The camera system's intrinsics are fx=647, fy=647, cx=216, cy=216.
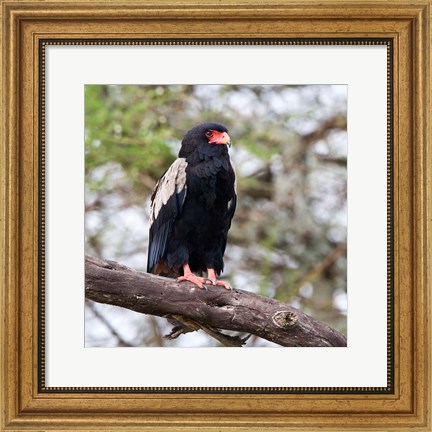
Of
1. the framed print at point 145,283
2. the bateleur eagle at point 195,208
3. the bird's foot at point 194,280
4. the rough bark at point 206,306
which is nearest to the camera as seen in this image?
the framed print at point 145,283

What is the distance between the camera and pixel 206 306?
3488mm

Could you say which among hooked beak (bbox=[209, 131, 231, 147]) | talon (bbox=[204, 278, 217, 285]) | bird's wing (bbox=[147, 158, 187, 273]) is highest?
hooked beak (bbox=[209, 131, 231, 147])

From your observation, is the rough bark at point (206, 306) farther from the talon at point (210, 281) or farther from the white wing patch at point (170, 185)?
the white wing patch at point (170, 185)

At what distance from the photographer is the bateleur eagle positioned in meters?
3.74

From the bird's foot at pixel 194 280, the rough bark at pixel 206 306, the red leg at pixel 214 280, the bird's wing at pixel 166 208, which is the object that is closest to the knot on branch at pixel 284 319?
the rough bark at pixel 206 306

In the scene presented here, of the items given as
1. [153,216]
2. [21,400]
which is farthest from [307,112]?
[21,400]

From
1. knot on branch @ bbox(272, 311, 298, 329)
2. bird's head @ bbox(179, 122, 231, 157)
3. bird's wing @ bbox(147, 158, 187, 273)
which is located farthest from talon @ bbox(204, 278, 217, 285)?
bird's head @ bbox(179, 122, 231, 157)

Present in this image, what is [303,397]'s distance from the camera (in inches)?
124

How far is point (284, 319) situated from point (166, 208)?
99 cm

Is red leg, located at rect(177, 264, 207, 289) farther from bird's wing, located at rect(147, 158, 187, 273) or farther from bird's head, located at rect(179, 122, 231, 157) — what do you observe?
bird's head, located at rect(179, 122, 231, 157)

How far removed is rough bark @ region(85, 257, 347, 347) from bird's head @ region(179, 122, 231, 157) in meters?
0.82

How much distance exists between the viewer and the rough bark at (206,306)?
3291mm

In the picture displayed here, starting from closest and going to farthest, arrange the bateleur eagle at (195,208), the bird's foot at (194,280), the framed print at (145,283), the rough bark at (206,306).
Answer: the framed print at (145,283) → the rough bark at (206,306) → the bird's foot at (194,280) → the bateleur eagle at (195,208)

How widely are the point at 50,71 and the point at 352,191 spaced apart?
1.63 m
